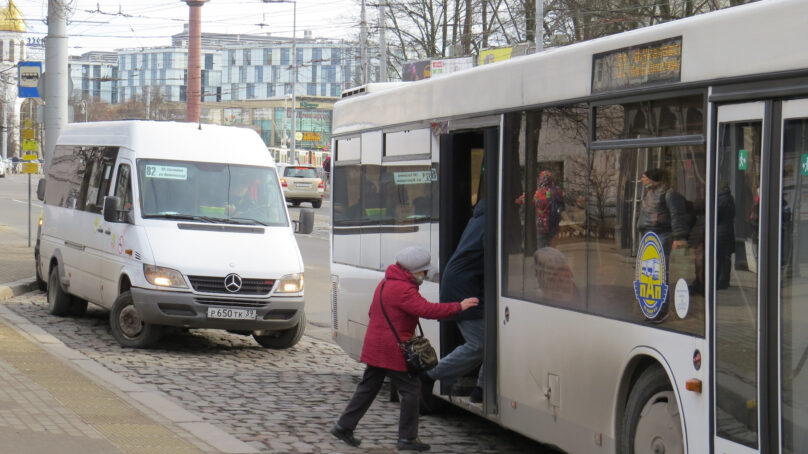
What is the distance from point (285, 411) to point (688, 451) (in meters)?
4.59

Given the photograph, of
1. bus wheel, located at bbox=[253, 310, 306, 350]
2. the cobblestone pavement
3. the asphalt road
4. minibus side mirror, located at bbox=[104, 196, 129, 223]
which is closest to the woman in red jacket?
the cobblestone pavement

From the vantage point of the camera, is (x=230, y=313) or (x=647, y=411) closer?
(x=647, y=411)

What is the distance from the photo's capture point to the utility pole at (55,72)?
22.6 m

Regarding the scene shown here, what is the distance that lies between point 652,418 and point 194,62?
299 feet

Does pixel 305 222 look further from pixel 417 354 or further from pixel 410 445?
pixel 417 354

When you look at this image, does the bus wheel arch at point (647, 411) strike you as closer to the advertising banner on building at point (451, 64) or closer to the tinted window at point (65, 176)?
the tinted window at point (65, 176)

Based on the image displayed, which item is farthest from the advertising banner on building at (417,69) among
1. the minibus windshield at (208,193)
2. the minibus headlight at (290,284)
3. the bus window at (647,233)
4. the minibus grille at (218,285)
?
the bus window at (647,233)

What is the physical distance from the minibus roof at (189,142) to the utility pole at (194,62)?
237ft

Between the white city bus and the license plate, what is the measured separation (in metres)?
3.73

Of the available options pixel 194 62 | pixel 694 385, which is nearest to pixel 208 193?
pixel 694 385

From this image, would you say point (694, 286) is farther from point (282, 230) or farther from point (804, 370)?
point (282, 230)

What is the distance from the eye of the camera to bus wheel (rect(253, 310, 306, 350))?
13359mm

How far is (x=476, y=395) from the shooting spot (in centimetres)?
840

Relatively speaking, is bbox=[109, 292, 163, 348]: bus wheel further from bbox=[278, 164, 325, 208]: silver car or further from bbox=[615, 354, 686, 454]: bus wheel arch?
bbox=[278, 164, 325, 208]: silver car
